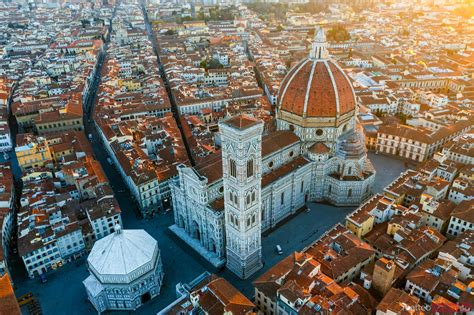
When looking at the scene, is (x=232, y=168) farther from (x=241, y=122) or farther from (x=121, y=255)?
(x=121, y=255)

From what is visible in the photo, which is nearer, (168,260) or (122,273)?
(122,273)

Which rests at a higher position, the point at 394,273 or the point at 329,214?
the point at 394,273

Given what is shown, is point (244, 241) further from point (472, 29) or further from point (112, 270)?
point (472, 29)

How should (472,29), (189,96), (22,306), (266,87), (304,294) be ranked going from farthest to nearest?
(472,29) → (266,87) → (189,96) → (22,306) → (304,294)

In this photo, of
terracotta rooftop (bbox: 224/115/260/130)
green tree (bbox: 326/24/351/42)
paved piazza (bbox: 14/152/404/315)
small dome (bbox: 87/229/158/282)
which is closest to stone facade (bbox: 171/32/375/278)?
terracotta rooftop (bbox: 224/115/260/130)

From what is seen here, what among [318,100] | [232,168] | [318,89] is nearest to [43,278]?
[232,168]

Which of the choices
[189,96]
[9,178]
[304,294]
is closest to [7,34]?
[189,96]

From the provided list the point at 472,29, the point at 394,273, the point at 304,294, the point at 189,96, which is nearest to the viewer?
the point at 304,294
